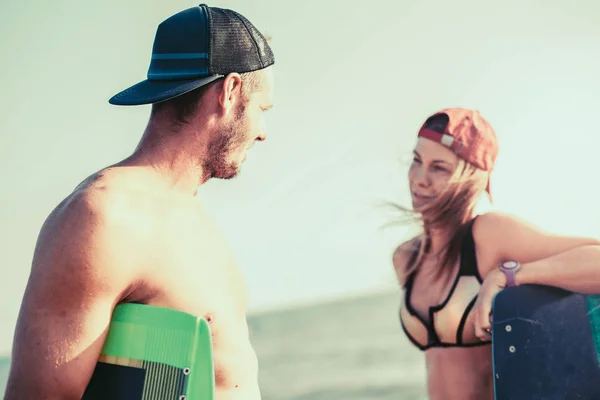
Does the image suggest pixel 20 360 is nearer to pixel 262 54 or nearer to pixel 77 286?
pixel 77 286

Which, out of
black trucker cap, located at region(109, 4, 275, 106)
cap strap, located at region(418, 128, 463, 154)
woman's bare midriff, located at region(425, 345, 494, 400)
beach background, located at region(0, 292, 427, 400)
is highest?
black trucker cap, located at region(109, 4, 275, 106)

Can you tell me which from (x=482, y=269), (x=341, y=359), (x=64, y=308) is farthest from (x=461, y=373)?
(x=341, y=359)

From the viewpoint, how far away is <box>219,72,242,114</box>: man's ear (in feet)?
6.14

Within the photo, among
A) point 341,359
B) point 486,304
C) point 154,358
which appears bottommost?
point 341,359

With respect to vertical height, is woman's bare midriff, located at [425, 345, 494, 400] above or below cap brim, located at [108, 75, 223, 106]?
below

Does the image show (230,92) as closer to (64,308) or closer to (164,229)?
(164,229)

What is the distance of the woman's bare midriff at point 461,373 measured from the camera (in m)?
2.96

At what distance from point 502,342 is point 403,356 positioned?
15610 mm

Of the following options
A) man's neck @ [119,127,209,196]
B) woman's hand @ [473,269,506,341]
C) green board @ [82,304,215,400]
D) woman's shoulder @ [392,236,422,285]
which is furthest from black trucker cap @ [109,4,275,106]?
woman's shoulder @ [392,236,422,285]

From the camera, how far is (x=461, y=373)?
3020 mm

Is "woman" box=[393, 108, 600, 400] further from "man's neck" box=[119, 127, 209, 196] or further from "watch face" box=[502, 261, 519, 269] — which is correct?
"man's neck" box=[119, 127, 209, 196]

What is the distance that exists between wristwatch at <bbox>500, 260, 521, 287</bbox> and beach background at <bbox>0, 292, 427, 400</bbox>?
3177 mm

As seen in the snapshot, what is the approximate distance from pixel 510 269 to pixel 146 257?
1.76 meters

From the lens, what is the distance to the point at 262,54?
6.37ft
